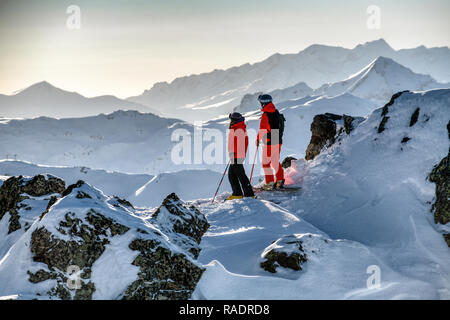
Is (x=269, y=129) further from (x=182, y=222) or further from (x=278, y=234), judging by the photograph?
(x=182, y=222)

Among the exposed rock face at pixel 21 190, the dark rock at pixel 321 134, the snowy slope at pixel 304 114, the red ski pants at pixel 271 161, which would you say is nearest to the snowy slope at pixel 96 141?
the snowy slope at pixel 304 114

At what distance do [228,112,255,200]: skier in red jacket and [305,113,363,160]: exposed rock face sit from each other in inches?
88.8

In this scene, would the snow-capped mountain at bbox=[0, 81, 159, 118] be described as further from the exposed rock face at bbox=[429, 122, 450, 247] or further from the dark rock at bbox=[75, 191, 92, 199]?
the exposed rock face at bbox=[429, 122, 450, 247]

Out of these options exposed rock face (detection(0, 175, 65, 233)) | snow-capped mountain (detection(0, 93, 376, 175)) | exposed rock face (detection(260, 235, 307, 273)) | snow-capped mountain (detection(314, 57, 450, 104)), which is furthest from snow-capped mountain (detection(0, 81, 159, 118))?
exposed rock face (detection(260, 235, 307, 273))

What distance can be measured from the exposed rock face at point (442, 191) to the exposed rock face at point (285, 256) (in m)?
2.05

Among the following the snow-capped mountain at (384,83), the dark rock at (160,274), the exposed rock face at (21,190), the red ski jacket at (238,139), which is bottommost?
the dark rock at (160,274)

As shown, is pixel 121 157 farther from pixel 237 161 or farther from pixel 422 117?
pixel 422 117

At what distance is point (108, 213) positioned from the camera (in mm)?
3584

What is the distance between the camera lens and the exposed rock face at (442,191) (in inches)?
196

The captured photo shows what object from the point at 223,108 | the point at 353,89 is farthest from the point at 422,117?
the point at 223,108

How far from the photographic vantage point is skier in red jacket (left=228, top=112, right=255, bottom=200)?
24.2 feet

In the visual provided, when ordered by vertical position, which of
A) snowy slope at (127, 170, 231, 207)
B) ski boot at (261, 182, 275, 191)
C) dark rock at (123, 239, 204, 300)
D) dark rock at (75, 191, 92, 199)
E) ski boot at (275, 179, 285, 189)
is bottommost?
snowy slope at (127, 170, 231, 207)

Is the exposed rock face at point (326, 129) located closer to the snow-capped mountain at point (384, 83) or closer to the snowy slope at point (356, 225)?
the snowy slope at point (356, 225)
